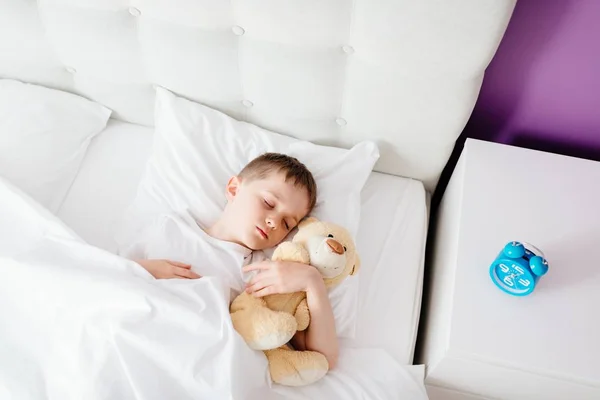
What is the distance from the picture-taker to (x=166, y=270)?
998mm

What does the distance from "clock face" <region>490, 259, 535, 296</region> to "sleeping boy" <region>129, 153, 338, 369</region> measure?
0.32m

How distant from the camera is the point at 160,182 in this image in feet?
A: 4.05

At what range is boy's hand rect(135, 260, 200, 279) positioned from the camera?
99cm

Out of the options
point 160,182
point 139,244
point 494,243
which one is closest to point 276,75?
point 160,182

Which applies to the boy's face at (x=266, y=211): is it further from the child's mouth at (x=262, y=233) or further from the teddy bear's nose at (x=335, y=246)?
the teddy bear's nose at (x=335, y=246)

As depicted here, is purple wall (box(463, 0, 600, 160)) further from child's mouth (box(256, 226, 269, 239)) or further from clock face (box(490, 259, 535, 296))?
child's mouth (box(256, 226, 269, 239))

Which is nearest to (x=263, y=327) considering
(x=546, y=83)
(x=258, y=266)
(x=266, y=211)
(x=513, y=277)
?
(x=258, y=266)

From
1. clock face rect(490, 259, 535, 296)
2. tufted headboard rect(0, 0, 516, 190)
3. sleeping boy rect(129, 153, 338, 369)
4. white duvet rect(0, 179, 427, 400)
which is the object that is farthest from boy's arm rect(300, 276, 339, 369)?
tufted headboard rect(0, 0, 516, 190)

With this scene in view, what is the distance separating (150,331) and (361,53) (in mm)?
663

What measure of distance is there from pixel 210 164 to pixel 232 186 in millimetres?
127

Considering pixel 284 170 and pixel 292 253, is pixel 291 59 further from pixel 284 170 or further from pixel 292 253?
pixel 292 253

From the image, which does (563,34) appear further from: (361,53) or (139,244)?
(139,244)

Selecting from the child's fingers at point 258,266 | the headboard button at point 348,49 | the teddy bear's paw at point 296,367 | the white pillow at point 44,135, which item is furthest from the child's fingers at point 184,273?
the headboard button at point 348,49

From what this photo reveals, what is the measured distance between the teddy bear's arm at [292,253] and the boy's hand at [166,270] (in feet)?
0.55
